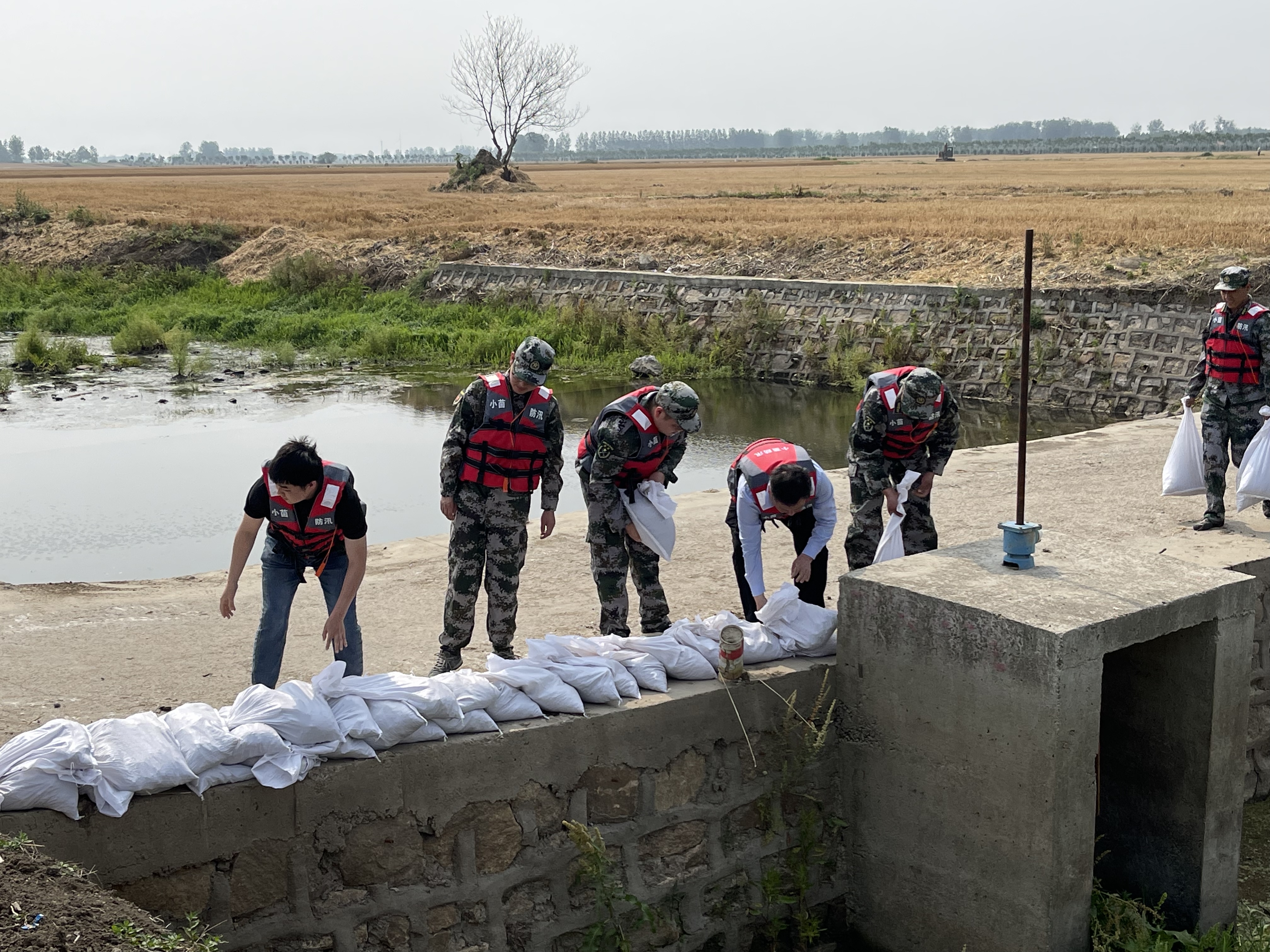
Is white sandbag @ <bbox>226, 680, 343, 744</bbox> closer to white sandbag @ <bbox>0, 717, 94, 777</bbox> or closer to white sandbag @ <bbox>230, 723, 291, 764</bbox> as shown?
white sandbag @ <bbox>230, 723, 291, 764</bbox>

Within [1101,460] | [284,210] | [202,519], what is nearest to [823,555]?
[1101,460]

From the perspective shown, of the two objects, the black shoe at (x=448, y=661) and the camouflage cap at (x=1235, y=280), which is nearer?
the black shoe at (x=448, y=661)

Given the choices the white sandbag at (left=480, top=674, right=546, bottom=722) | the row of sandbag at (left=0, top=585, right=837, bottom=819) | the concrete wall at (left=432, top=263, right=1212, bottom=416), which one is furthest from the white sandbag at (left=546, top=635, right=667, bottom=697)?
the concrete wall at (left=432, top=263, right=1212, bottom=416)

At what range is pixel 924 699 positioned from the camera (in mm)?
4832

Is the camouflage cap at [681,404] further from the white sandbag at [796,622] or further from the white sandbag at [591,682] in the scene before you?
the white sandbag at [591,682]

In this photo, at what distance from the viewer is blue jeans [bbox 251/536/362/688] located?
5289 millimetres

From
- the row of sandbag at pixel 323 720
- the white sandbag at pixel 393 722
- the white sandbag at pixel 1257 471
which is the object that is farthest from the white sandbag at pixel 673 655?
the white sandbag at pixel 1257 471

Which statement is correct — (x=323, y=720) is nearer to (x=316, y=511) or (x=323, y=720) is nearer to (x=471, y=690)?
(x=471, y=690)

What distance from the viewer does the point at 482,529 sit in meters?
6.18

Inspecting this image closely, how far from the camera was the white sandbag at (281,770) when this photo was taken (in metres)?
4.07

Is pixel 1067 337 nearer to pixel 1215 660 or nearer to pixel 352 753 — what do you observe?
pixel 1215 660

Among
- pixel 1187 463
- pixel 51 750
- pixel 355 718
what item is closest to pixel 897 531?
pixel 1187 463

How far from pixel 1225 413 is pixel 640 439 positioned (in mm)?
3912

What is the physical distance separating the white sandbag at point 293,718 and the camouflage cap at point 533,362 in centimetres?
219
